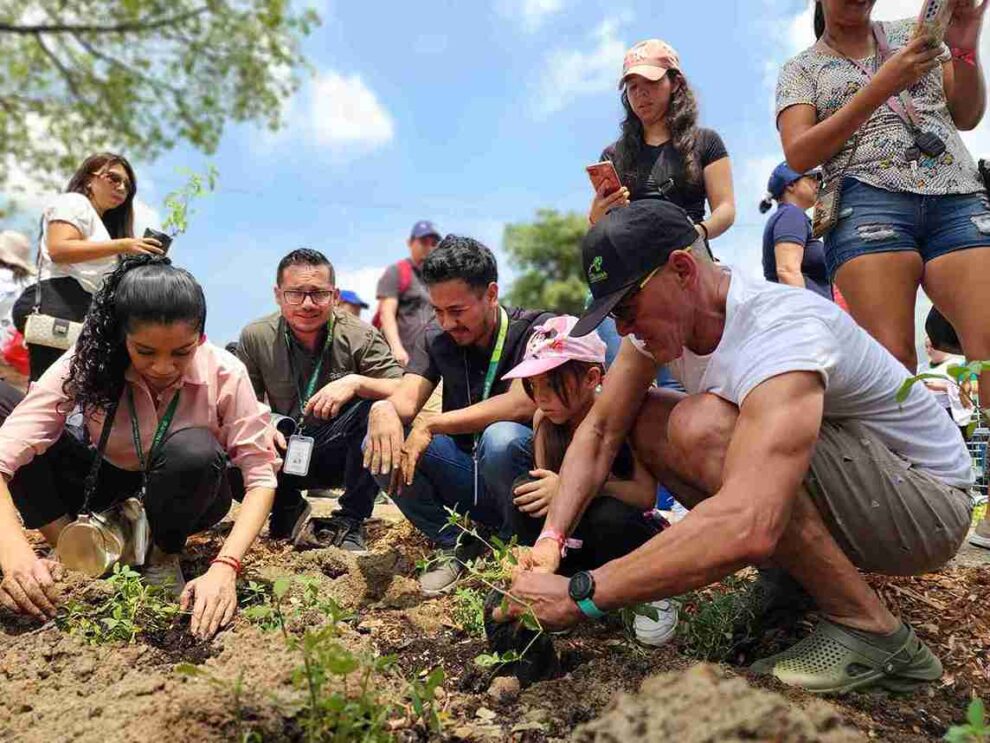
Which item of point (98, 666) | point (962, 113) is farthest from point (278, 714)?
point (962, 113)

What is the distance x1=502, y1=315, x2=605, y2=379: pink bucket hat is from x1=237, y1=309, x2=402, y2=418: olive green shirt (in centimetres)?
139

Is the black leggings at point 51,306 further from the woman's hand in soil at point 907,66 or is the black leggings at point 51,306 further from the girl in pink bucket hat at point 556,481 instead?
the woman's hand in soil at point 907,66

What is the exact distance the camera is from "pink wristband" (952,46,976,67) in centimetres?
327

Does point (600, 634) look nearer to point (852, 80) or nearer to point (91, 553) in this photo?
point (91, 553)

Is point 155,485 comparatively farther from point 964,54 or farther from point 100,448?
point 964,54

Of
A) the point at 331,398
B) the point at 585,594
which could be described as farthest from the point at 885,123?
the point at 331,398

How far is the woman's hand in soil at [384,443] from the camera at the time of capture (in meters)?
3.36

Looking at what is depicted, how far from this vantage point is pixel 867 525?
2400 mm

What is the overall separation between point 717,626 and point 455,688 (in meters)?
0.76

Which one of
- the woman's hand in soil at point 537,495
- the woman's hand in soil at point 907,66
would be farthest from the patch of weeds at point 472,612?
the woman's hand in soil at point 907,66

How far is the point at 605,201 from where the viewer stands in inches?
142

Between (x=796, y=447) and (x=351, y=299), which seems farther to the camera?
(x=351, y=299)

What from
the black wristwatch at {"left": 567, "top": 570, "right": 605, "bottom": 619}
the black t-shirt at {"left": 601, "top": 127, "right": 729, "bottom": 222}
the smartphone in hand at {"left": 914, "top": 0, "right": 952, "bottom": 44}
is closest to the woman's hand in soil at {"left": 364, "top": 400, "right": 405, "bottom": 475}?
the black wristwatch at {"left": 567, "top": 570, "right": 605, "bottom": 619}

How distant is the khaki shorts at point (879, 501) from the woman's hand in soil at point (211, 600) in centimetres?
172
